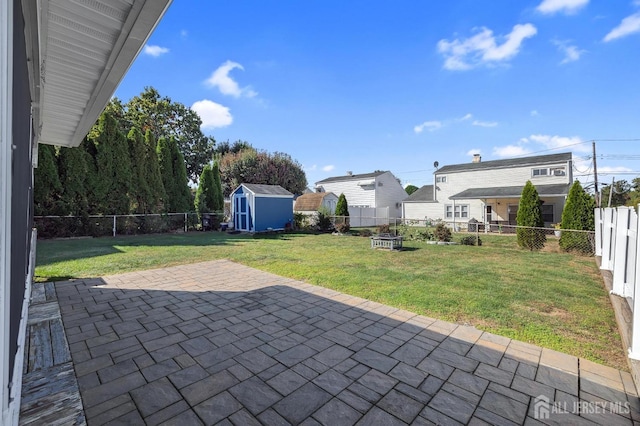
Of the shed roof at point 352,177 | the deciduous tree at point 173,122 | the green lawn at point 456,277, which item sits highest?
the deciduous tree at point 173,122

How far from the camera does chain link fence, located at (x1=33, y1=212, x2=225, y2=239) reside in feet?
36.3

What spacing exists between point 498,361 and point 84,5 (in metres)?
4.49

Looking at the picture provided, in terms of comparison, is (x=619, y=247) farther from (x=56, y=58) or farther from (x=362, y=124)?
(x=362, y=124)

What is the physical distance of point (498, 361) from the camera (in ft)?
8.71

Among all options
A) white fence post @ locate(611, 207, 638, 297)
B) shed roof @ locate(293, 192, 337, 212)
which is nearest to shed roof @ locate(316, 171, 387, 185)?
shed roof @ locate(293, 192, 337, 212)

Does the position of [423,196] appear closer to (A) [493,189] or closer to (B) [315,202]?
(A) [493,189]

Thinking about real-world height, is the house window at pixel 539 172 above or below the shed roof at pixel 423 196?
above

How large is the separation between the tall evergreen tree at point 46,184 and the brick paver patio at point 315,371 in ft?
32.2

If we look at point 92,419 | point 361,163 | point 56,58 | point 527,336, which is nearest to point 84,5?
point 56,58

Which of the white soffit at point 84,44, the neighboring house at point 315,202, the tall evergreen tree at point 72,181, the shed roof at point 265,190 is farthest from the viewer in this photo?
the neighboring house at point 315,202

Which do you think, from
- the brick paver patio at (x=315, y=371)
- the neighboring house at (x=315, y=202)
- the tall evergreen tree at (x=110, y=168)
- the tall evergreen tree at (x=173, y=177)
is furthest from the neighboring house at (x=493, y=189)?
the tall evergreen tree at (x=110, y=168)

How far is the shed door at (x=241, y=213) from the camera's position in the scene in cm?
1517

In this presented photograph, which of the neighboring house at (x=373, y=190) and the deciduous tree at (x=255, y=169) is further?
the neighboring house at (x=373, y=190)

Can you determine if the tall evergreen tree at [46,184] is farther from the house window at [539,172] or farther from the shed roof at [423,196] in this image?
the house window at [539,172]
